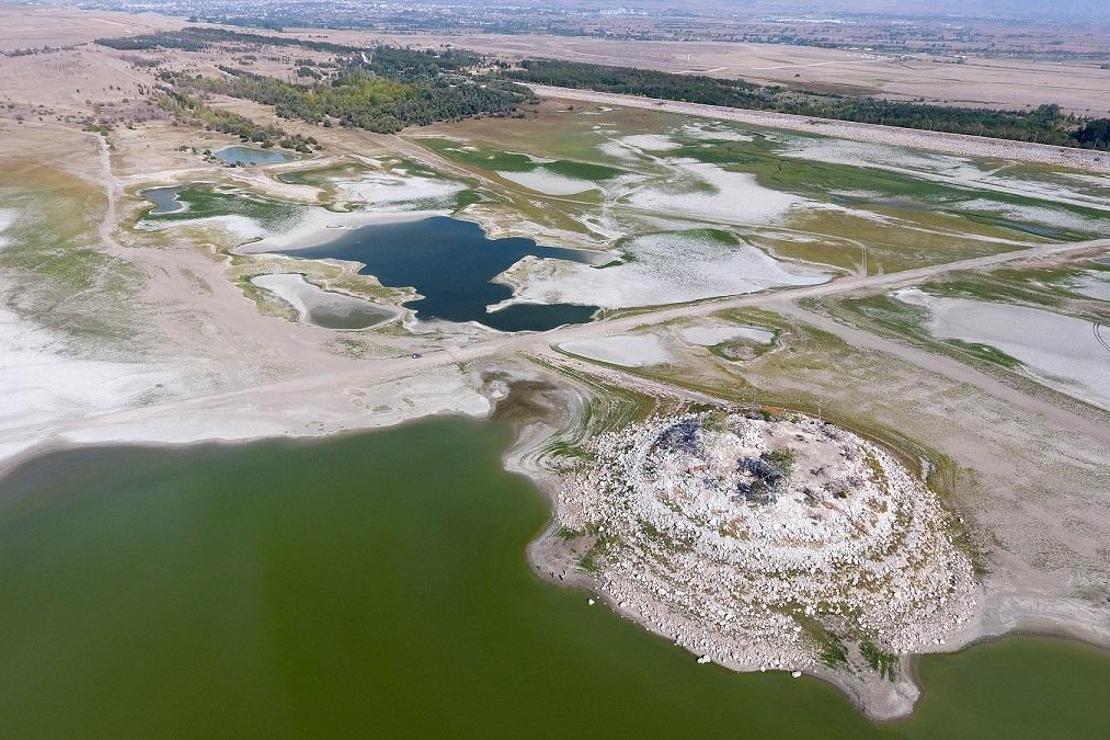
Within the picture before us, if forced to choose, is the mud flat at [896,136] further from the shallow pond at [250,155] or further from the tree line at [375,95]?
the shallow pond at [250,155]

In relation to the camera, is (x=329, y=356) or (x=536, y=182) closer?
(x=329, y=356)

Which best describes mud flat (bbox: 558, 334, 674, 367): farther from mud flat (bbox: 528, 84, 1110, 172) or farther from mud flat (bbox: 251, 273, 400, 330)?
mud flat (bbox: 528, 84, 1110, 172)

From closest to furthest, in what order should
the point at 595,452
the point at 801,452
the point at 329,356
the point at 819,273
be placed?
the point at 801,452 → the point at 595,452 → the point at 329,356 → the point at 819,273

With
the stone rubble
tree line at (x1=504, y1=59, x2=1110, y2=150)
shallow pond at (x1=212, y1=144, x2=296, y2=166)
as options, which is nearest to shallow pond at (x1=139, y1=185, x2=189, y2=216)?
shallow pond at (x1=212, y1=144, x2=296, y2=166)

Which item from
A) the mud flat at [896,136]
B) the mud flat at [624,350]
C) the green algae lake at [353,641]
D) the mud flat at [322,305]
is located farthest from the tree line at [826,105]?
the green algae lake at [353,641]

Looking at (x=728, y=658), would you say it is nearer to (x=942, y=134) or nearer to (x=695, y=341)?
(x=695, y=341)

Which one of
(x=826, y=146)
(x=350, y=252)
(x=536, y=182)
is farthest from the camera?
(x=826, y=146)

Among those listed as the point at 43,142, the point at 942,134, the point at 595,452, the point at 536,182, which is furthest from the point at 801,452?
the point at 43,142
